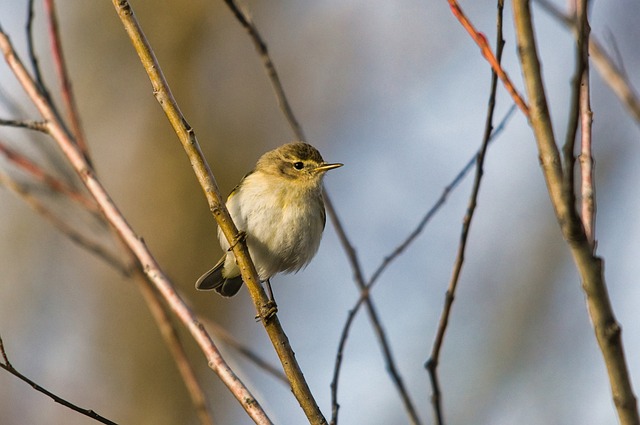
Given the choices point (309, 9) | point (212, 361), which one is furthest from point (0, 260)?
point (212, 361)

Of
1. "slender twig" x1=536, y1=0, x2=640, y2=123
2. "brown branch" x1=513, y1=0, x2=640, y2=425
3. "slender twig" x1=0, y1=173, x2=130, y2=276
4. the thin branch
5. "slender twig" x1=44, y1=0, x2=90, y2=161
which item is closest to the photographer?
"brown branch" x1=513, y1=0, x2=640, y2=425

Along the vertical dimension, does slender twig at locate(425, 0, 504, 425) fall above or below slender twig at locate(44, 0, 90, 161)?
below

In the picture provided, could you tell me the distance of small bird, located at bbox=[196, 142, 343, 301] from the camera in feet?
14.7

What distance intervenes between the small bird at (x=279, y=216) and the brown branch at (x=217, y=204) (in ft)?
5.10

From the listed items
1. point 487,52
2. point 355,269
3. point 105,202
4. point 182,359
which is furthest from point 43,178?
point 487,52

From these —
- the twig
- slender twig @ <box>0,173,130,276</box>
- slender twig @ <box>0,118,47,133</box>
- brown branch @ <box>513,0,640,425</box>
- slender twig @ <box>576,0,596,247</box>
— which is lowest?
brown branch @ <box>513,0,640,425</box>

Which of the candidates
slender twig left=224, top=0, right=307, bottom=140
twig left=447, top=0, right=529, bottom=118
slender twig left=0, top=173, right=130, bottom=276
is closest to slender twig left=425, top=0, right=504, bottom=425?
twig left=447, top=0, right=529, bottom=118

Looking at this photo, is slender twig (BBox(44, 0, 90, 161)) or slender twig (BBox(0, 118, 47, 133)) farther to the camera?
slender twig (BBox(44, 0, 90, 161))

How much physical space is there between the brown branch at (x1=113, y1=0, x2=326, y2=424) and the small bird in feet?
5.10

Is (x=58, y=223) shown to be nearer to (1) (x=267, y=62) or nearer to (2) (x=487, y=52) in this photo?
(1) (x=267, y=62)

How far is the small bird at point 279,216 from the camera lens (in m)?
4.49

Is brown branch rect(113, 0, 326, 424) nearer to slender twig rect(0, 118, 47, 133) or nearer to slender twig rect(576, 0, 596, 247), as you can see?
slender twig rect(0, 118, 47, 133)

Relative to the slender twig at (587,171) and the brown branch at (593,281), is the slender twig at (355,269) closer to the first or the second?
the slender twig at (587,171)

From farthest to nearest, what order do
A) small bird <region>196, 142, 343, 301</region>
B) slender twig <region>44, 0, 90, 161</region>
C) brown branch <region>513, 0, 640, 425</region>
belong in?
small bird <region>196, 142, 343, 301</region> → slender twig <region>44, 0, 90, 161</region> → brown branch <region>513, 0, 640, 425</region>
